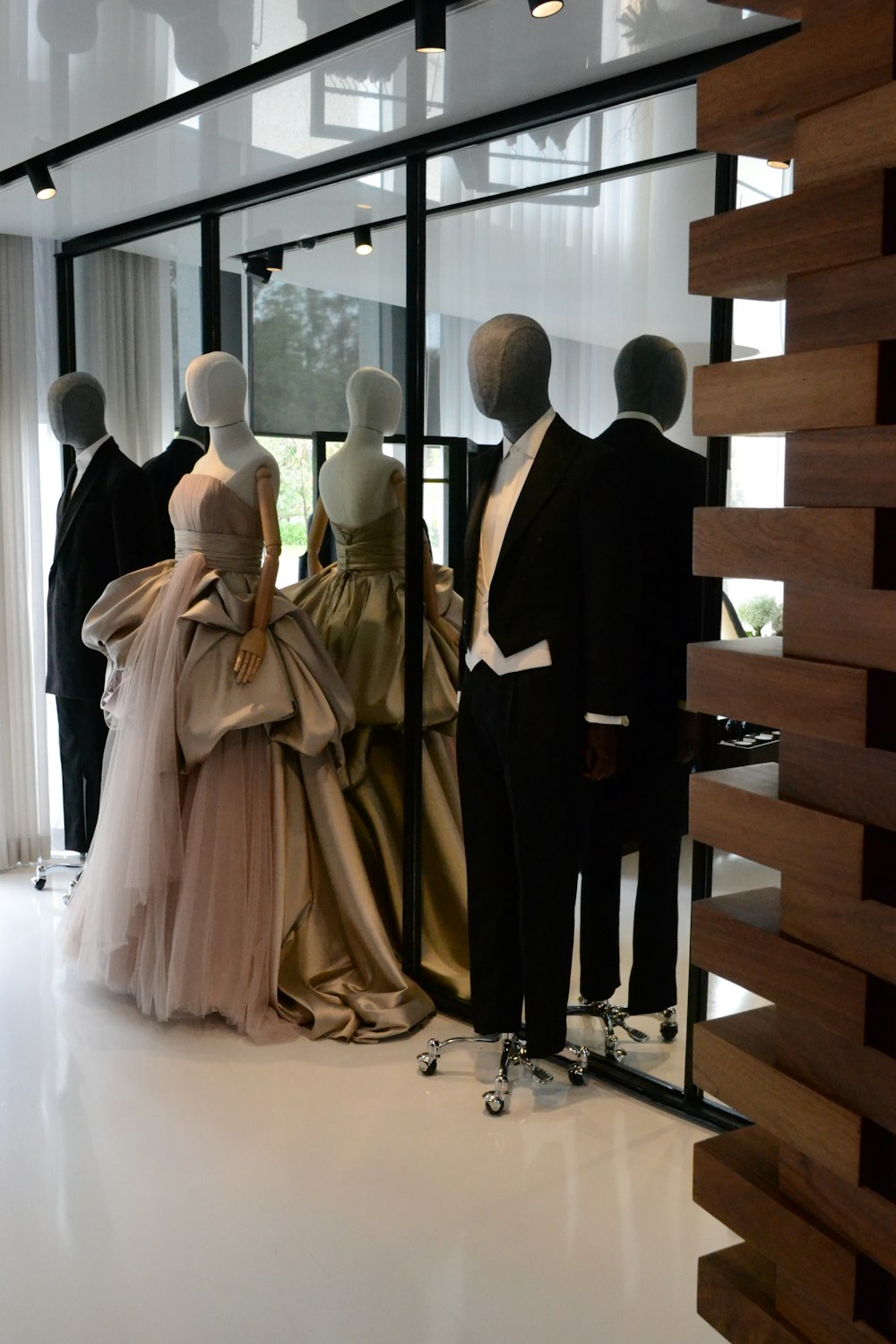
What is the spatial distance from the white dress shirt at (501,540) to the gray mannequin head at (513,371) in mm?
41

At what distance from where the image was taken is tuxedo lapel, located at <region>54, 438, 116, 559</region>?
420 cm

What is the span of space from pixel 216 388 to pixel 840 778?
8.62ft

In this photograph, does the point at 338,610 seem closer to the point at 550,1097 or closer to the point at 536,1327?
the point at 550,1097

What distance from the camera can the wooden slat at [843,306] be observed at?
104cm

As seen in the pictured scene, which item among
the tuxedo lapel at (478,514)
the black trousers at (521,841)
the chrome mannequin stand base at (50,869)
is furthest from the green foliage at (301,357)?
the chrome mannequin stand base at (50,869)

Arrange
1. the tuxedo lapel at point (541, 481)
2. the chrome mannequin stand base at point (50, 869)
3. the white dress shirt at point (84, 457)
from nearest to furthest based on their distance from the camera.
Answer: the tuxedo lapel at point (541, 481), the white dress shirt at point (84, 457), the chrome mannequin stand base at point (50, 869)

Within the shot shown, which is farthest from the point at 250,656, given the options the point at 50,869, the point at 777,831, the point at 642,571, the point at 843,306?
the point at 843,306

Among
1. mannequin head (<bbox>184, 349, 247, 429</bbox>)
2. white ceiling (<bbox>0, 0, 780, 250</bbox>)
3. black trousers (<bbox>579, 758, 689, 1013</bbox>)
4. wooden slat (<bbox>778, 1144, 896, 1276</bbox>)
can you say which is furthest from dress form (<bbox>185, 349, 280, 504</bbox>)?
wooden slat (<bbox>778, 1144, 896, 1276</bbox>)

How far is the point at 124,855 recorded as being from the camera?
10.9ft

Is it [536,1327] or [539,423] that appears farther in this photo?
[539,423]

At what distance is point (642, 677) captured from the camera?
272 cm

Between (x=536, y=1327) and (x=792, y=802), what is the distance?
1358 mm

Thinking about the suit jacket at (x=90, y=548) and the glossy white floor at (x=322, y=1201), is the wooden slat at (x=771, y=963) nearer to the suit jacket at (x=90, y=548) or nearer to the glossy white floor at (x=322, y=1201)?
the glossy white floor at (x=322, y=1201)

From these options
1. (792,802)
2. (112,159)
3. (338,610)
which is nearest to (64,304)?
(112,159)
